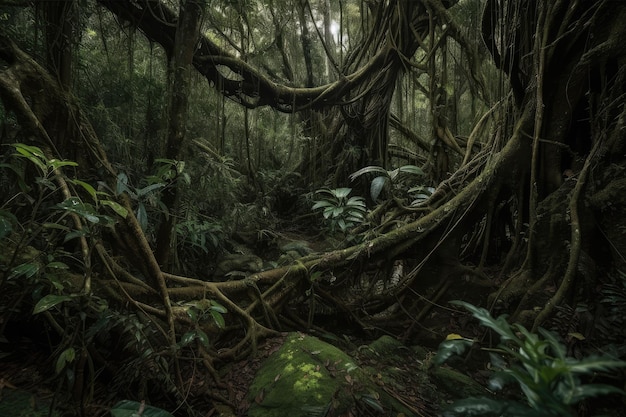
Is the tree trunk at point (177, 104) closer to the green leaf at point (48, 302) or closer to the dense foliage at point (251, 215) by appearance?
the dense foliage at point (251, 215)

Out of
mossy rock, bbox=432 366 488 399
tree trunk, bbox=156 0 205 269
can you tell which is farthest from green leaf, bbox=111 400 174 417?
tree trunk, bbox=156 0 205 269

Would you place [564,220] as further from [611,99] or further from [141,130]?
[141,130]

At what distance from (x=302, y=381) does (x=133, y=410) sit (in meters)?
1.00

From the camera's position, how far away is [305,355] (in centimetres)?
226

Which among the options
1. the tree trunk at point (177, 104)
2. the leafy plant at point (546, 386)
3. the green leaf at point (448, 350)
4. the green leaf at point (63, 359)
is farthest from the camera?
the tree trunk at point (177, 104)

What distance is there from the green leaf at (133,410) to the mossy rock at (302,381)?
78cm

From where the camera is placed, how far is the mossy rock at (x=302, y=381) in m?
1.83

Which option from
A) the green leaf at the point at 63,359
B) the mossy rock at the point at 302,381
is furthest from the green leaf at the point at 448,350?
the green leaf at the point at 63,359

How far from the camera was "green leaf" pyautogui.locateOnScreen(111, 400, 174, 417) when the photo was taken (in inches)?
46.8

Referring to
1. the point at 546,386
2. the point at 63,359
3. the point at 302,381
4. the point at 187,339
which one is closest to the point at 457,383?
the point at 302,381

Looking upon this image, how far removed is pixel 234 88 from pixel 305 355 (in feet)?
13.8

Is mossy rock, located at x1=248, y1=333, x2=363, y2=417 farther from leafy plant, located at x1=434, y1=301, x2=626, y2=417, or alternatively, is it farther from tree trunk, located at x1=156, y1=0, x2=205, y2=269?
tree trunk, located at x1=156, y1=0, x2=205, y2=269

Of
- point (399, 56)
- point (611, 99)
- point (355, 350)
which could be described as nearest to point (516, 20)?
point (611, 99)

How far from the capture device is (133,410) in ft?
4.04
